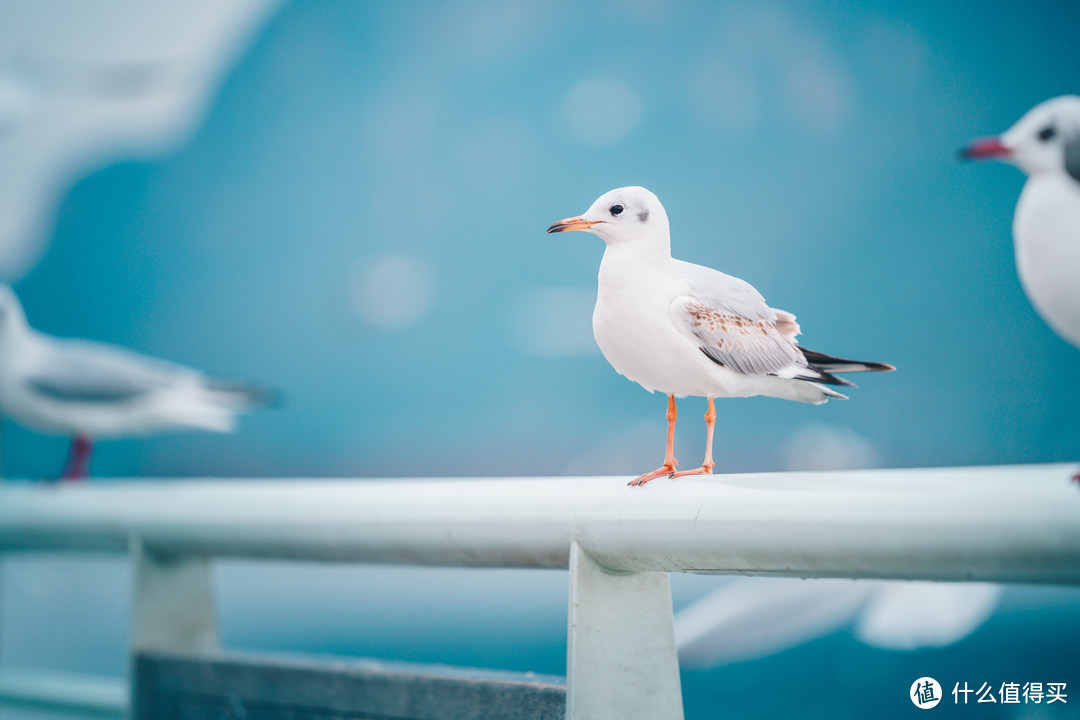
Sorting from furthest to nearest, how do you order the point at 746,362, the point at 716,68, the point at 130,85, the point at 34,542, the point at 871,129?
1. the point at 130,85
2. the point at 716,68
3. the point at 871,129
4. the point at 34,542
5. the point at 746,362

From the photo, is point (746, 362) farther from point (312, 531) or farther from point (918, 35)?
point (918, 35)

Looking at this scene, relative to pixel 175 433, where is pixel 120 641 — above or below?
below

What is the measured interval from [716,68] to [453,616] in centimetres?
151

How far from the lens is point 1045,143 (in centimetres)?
94

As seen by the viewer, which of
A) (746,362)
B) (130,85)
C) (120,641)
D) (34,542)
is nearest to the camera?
(746,362)

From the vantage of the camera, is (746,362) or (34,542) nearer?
(746,362)

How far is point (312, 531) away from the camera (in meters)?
1.18

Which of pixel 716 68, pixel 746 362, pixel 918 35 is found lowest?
pixel 746 362

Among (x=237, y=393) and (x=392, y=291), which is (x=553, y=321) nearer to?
(x=392, y=291)

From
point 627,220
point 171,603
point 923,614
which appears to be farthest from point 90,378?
point 923,614

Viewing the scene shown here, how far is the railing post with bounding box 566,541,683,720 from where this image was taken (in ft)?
2.93

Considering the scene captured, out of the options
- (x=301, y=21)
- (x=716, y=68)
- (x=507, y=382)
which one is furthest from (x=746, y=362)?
(x=301, y=21)

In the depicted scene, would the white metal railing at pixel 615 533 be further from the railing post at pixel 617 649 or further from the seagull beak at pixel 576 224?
the seagull beak at pixel 576 224

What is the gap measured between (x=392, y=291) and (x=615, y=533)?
1.66 meters
